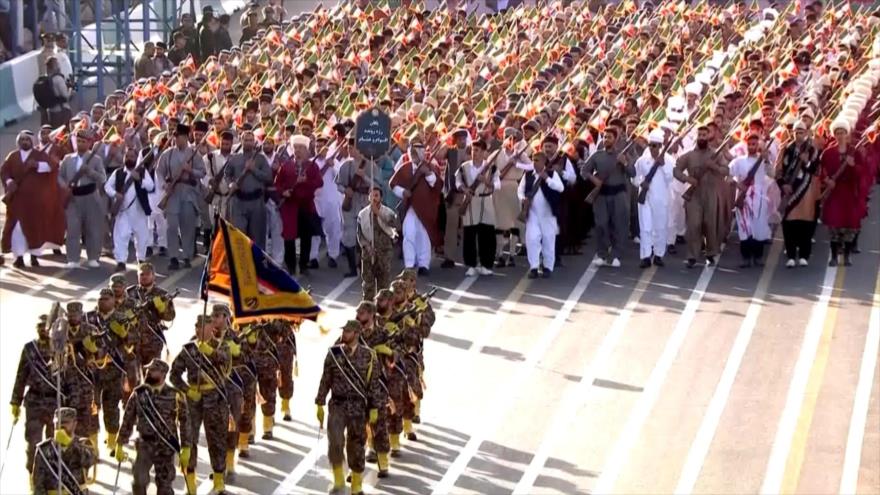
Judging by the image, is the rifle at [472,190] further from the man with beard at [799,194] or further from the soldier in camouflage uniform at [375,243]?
the man with beard at [799,194]

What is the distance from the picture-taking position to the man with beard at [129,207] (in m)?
30.9

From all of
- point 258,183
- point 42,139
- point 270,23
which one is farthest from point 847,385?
point 270,23

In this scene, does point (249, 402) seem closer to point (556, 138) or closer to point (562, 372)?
point (562, 372)

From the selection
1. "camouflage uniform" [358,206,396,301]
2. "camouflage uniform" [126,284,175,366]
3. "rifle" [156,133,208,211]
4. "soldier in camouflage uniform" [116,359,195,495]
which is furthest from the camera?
"rifle" [156,133,208,211]

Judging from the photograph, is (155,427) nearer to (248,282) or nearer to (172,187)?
(248,282)

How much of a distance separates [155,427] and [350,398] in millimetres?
1828

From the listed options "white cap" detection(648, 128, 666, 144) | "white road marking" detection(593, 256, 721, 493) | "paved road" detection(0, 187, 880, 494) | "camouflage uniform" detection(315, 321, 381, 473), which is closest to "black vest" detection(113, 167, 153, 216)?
"paved road" detection(0, 187, 880, 494)

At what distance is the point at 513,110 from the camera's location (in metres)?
33.7

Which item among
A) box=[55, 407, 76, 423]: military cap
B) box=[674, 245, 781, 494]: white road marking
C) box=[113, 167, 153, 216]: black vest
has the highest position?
box=[55, 407, 76, 423]: military cap

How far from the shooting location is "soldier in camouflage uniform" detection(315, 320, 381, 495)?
→ 73.2ft

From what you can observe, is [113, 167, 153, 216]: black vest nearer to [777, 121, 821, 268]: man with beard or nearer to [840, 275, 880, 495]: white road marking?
[777, 121, 821, 268]: man with beard

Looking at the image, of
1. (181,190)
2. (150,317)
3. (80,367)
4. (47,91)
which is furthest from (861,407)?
(47,91)

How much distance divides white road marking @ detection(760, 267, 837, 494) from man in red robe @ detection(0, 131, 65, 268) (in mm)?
9574

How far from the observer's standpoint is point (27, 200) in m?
31.5
